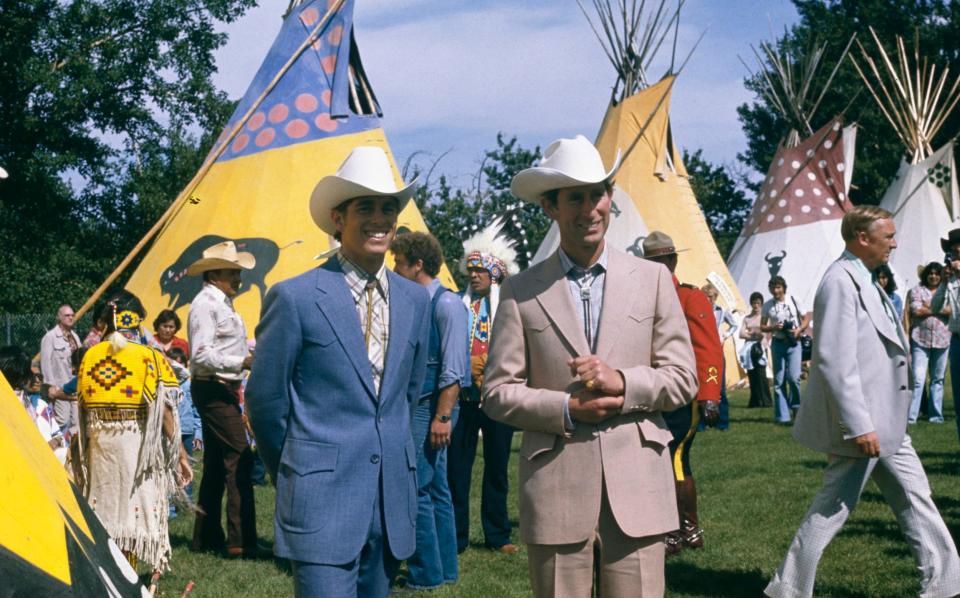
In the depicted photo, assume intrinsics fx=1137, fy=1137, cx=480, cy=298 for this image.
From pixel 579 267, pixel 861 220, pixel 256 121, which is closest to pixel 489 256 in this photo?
pixel 861 220

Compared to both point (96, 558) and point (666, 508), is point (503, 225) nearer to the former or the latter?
point (666, 508)

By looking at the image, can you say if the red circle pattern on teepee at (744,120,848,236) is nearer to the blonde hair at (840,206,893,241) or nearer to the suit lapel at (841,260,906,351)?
the blonde hair at (840,206,893,241)

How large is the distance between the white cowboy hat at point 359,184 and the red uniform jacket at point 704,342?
114 inches

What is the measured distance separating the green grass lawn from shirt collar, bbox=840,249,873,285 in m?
1.51

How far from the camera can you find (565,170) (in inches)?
132

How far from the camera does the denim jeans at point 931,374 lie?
12164 mm

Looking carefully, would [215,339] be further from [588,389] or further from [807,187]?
[807,187]

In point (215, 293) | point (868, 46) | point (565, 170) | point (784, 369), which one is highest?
point (868, 46)

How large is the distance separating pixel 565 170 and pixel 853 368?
1.85 metres

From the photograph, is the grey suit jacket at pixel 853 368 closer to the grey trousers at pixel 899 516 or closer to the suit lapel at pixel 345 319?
the grey trousers at pixel 899 516

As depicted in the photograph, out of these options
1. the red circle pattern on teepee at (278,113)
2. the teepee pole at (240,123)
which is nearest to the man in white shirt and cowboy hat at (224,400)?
the teepee pole at (240,123)

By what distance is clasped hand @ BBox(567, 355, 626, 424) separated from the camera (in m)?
3.17

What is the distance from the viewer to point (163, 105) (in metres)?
25.0

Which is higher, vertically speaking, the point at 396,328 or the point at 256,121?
the point at 256,121
